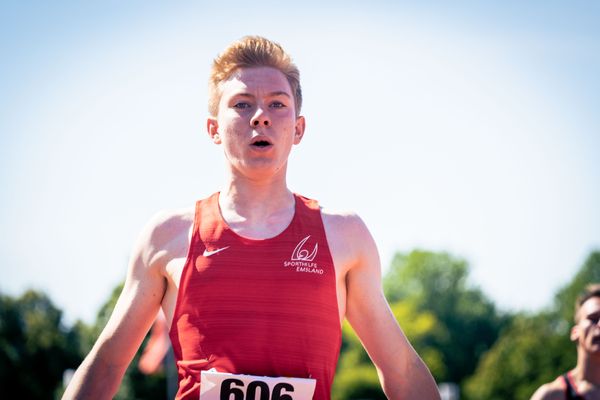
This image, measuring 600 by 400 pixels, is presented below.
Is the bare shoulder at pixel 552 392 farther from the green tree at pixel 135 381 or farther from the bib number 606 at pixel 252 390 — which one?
the green tree at pixel 135 381

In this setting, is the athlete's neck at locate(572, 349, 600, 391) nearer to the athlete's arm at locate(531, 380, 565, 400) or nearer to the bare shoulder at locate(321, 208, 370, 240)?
the athlete's arm at locate(531, 380, 565, 400)

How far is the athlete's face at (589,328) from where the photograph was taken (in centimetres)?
702

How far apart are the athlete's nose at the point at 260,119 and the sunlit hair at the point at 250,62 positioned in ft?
1.11

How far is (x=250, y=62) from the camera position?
4.29 meters

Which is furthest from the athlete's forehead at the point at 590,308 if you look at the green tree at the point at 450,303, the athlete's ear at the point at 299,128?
the green tree at the point at 450,303

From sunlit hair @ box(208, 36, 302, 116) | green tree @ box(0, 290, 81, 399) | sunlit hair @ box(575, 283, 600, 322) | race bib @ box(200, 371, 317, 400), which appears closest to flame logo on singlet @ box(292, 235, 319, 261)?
race bib @ box(200, 371, 317, 400)

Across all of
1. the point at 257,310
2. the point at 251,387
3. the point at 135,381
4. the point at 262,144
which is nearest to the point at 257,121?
the point at 262,144

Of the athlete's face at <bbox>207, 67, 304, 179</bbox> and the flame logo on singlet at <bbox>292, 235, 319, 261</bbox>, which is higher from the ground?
the athlete's face at <bbox>207, 67, 304, 179</bbox>

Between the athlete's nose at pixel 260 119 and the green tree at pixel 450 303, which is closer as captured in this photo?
the athlete's nose at pixel 260 119

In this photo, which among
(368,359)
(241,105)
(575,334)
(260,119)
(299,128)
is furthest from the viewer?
(368,359)

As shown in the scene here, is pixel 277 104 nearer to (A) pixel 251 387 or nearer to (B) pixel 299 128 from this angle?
(B) pixel 299 128

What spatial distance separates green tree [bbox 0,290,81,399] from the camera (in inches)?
1854

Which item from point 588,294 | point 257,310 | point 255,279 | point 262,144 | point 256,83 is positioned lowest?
point 257,310

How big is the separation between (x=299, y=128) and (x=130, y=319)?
1.30 metres
